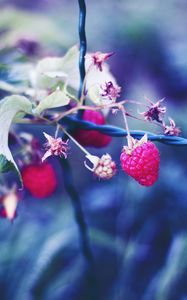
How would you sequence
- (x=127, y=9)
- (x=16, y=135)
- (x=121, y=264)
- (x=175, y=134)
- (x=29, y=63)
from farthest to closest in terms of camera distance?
(x=127, y=9) → (x=121, y=264) → (x=29, y=63) → (x=16, y=135) → (x=175, y=134)

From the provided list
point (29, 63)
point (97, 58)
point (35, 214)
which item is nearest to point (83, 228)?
point (29, 63)

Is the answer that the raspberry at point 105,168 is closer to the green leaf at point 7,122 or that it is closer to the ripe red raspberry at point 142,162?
the ripe red raspberry at point 142,162

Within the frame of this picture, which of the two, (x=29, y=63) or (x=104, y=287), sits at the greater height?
(x=29, y=63)

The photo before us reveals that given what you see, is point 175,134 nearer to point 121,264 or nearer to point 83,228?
point 83,228

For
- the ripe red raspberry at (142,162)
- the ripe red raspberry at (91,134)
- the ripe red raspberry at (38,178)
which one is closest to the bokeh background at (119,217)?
the ripe red raspberry at (38,178)

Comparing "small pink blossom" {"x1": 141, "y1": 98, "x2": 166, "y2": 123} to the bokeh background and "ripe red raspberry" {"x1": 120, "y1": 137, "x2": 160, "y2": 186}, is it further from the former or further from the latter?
the bokeh background

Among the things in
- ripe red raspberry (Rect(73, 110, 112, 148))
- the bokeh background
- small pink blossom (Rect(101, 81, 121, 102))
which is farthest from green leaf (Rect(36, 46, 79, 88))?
the bokeh background
